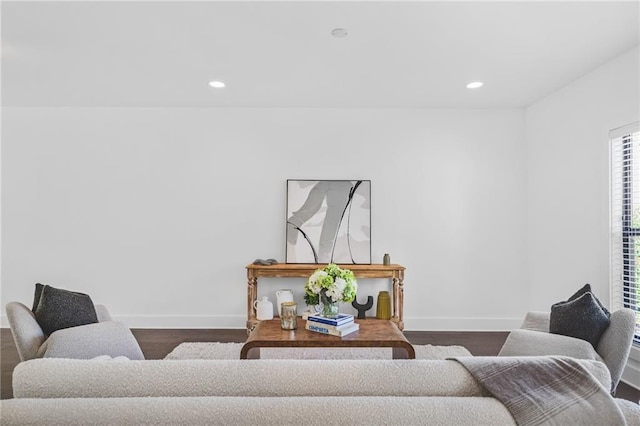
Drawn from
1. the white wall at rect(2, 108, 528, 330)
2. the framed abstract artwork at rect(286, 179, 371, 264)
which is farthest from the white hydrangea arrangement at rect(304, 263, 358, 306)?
the white wall at rect(2, 108, 528, 330)

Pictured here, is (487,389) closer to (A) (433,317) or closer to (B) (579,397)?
(B) (579,397)

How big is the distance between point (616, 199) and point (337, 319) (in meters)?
2.56

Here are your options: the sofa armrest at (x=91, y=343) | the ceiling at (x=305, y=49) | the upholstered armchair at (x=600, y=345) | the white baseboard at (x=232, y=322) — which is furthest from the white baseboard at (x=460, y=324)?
the sofa armrest at (x=91, y=343)

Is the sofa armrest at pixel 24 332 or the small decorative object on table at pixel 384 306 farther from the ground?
the sofa armrest at pixel 24 332

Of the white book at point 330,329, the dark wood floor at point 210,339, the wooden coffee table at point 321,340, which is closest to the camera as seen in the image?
the wooden coffee table at point 321,340

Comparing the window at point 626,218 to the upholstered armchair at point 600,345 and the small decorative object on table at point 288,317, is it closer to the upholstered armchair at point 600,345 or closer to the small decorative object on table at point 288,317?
the upholstered armchair at point 600,345

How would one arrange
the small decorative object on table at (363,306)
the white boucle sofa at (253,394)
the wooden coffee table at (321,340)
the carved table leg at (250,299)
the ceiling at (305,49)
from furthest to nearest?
the small decorative object on table at (363,306) → the carved table leg at (250,299) → the wooden coffee table at (321,340) → the ceiling at (305,49) → the white boucle sofa at (253,394)

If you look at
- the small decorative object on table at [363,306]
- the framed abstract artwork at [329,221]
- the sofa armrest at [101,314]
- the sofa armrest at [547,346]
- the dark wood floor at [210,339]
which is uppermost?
the framed abstract artwork at [329,221]

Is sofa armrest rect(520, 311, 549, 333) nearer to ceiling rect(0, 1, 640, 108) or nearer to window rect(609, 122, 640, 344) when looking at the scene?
window rect(609, 122, 640, 344)

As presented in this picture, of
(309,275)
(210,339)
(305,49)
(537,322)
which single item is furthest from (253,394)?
(210,339)

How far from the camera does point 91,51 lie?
2963 millimetres

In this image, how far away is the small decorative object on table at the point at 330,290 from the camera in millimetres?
2717

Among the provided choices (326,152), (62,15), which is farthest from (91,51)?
(326,152)

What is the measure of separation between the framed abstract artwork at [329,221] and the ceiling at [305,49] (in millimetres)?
1007
